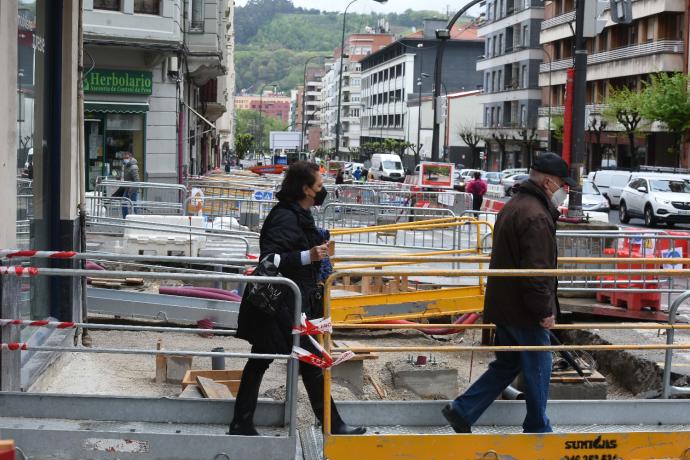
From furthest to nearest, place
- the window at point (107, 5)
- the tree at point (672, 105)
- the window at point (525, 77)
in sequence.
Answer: the window at point (525, 77), the tree at point (672, 105), the window at point (107, 5)

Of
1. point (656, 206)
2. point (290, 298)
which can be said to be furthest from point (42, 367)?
point (656, 206)

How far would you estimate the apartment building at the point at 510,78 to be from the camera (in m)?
86.1

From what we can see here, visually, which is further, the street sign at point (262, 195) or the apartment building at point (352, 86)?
the apartment building at point (352, 86)

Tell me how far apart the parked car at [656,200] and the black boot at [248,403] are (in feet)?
103

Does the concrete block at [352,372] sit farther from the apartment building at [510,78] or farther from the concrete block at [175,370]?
the apartment building at [510,78]

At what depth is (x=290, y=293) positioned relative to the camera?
252 inches

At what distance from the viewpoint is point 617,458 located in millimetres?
6805

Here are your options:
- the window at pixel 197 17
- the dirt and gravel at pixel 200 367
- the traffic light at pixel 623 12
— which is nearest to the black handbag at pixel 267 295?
the dirt and gravel at pixel 200 367

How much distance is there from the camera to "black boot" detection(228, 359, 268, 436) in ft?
21.5

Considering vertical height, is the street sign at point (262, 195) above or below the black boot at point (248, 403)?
above

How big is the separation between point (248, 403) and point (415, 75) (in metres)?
121

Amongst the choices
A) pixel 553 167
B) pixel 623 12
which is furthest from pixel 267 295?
pixel 623 12

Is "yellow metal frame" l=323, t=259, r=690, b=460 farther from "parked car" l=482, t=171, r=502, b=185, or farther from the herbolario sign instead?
"parked car" l=482, t=171, r=502, b=185

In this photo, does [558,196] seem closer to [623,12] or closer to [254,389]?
[254,389]
